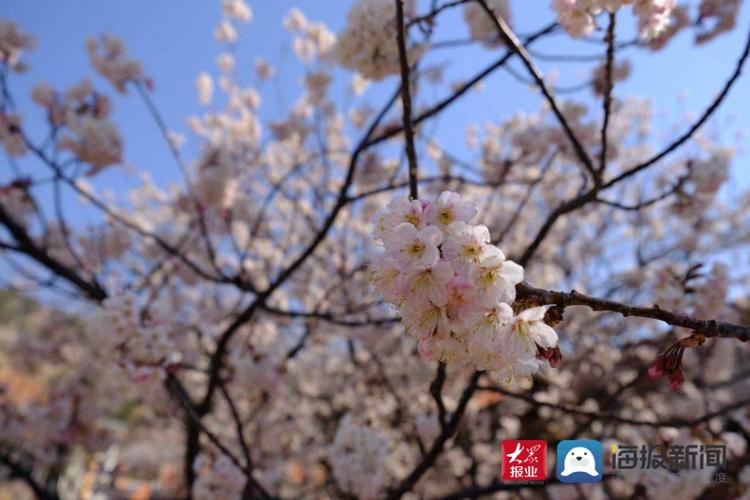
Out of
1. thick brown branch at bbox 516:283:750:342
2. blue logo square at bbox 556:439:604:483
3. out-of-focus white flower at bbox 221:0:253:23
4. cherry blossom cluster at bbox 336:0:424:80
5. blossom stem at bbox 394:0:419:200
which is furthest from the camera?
out-of-focus white flower at bbox 221:0:253:23

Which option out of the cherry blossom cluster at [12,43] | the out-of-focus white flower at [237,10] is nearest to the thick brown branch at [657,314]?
the cherry blossom cluster at [12,43]

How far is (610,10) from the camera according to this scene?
5.52 feet

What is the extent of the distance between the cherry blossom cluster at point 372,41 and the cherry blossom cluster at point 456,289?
1442 mm

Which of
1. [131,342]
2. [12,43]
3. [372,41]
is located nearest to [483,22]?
[372,41]

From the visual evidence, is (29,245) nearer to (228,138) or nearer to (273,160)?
(228,138)

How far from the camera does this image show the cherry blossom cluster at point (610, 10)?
1.69 metres

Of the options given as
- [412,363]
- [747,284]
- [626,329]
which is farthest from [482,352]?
[747,284]

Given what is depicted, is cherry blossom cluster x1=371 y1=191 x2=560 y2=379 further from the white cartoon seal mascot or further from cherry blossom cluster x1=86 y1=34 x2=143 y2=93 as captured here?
cherry blossom cluster x1=86 y1=34 x2=143 y2=93

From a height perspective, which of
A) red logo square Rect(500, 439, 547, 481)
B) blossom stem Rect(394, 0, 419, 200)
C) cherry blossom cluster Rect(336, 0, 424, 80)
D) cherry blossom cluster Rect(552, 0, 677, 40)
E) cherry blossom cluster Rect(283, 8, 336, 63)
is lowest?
red logo square Rect(500, 439, 547, 481)

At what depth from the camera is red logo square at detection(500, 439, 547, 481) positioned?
1.97 m

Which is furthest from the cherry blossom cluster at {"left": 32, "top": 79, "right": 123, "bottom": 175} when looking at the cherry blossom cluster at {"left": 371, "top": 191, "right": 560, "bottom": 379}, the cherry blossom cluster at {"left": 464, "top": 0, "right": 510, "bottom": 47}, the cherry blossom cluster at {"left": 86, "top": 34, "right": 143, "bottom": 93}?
the cherry blossom cluster at {"left": 371, "top": 191, "right": 560, "bottom": 379}

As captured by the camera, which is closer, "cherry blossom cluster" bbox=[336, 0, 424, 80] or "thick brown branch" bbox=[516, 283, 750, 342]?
"thick brown branch" bbox=[516, 283, 750, 342]

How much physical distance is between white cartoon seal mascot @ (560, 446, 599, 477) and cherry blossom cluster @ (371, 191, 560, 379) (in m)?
1.25

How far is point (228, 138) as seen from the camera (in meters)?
6.86
